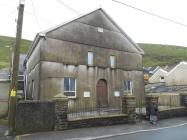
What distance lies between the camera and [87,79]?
71.7 ft

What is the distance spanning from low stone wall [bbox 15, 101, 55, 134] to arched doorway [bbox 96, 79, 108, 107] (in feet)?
29.8

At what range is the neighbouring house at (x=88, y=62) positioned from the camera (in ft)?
65.1

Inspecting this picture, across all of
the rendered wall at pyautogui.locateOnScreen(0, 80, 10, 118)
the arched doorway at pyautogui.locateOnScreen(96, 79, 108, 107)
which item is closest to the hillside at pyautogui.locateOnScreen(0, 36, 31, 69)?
the rendered wall at pyautogui.locateOnScreen(0, 80, 10, 118)

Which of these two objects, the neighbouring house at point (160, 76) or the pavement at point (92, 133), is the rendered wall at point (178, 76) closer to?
the neighbouring house at point (160, 76)

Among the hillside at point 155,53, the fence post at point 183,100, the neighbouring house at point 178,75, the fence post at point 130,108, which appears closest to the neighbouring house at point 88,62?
the fence post at point 183,100

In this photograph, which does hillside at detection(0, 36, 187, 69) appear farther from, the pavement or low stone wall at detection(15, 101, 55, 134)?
low stone wall at detection(15, 101, 55, 134)

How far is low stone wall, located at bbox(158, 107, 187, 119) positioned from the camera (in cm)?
1883

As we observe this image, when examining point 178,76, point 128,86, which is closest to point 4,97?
point 128,86

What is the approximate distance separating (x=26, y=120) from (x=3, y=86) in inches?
396

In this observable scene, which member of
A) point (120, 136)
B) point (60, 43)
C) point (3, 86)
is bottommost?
point (120, 136)

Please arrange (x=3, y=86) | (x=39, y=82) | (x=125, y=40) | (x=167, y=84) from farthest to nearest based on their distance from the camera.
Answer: (x=167, y=84), (x=125, y=40), (x=3, y=86), (x=39, y=82)

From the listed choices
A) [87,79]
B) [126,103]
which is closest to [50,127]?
[126,103]

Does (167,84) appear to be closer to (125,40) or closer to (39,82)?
(125,40)

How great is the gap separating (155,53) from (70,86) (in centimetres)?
11437
